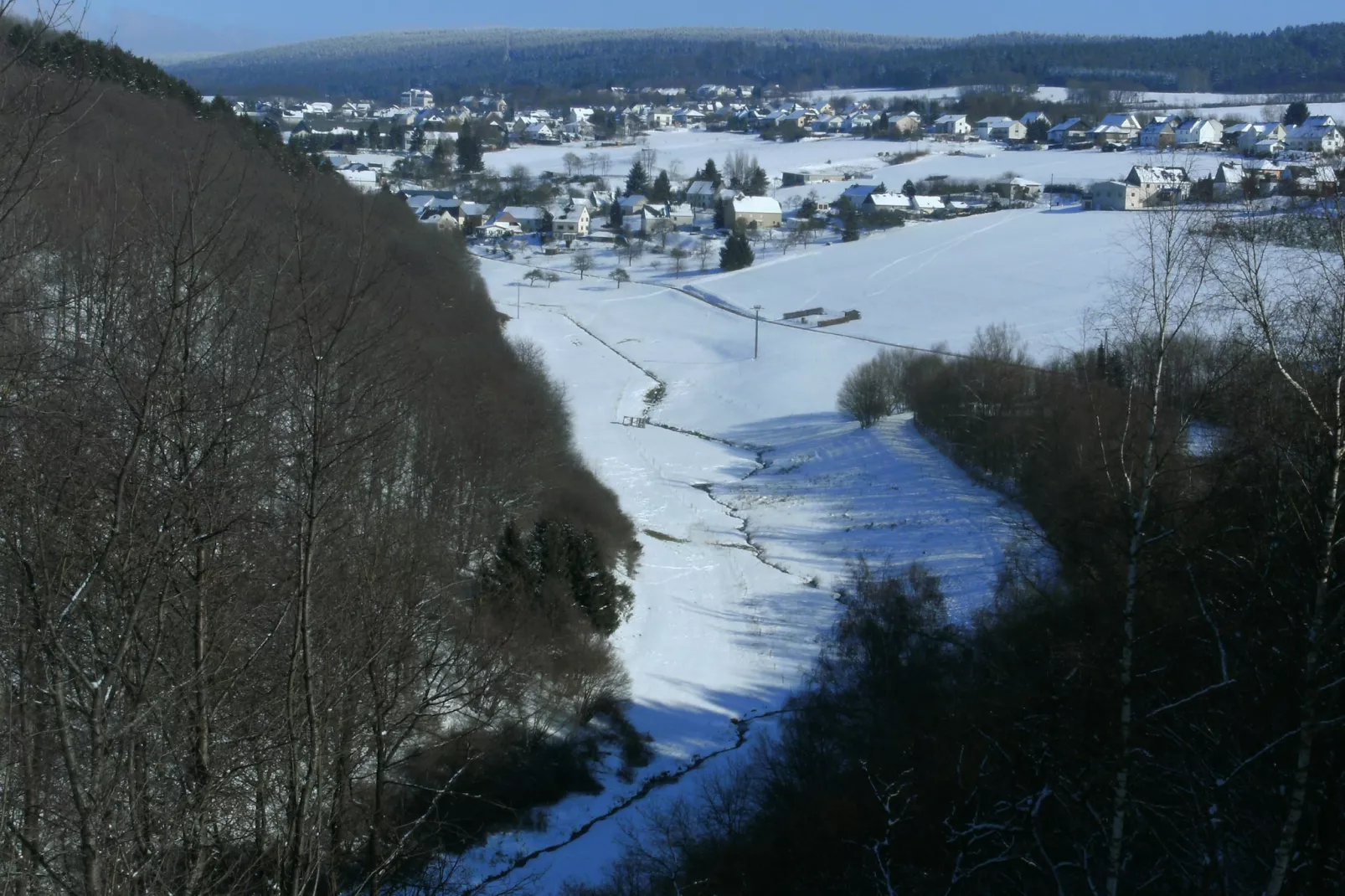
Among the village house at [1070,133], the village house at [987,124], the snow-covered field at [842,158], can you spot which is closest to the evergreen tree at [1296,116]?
the snow-covered field at [842,158]

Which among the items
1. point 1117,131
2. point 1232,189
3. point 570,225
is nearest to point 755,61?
point 1117,131

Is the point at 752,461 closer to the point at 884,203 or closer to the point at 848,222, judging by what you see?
the point at 848,222

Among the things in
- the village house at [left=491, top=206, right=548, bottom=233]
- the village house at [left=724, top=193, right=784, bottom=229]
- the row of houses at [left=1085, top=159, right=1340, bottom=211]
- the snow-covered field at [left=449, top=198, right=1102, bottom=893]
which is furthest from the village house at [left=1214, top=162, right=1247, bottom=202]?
the village house at [left=491, top=206, right=548, bottom=233]

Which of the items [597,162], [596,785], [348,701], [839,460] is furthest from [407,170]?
[348,701]

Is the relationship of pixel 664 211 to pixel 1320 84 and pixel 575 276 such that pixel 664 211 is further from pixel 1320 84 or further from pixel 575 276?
pixel 1320 84

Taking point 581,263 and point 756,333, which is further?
point 581,263

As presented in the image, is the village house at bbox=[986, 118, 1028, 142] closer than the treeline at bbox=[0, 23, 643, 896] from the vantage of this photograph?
No

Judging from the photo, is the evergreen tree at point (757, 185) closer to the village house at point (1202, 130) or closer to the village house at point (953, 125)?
the village house at point (1202, 130)

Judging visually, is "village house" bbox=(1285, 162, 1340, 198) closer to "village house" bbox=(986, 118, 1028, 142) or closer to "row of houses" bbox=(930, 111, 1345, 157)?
"row of houses" bbox=(930, 111, 1345, 157)
